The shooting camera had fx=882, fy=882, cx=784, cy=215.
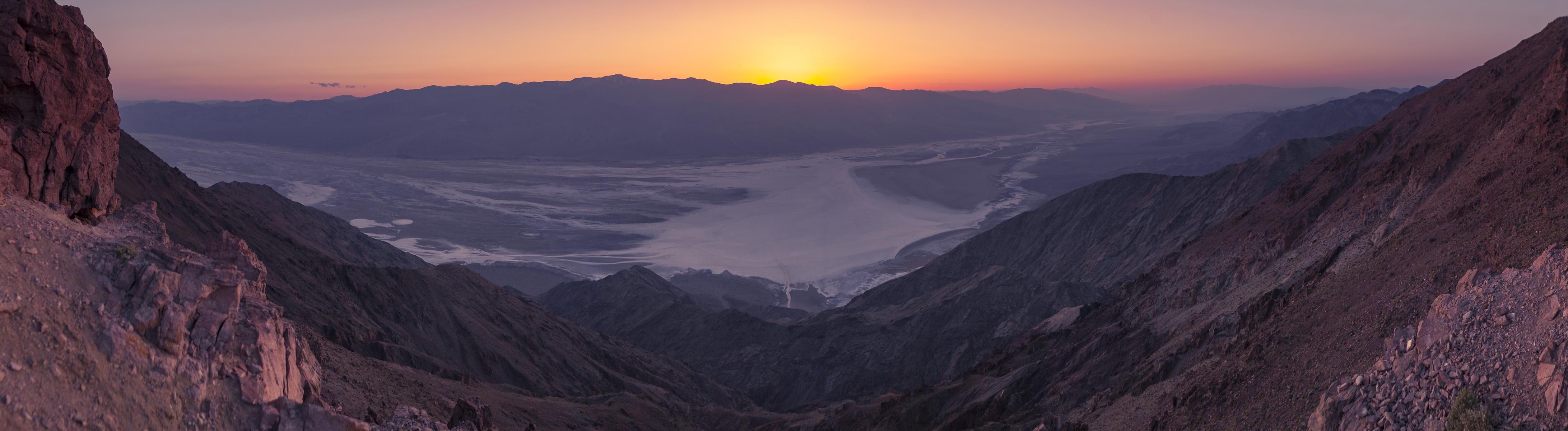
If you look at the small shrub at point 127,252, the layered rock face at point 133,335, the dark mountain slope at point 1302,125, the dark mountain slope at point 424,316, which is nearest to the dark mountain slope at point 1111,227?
the dark mountain slope at point 424,316

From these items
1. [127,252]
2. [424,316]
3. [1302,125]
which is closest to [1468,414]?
[127,252]

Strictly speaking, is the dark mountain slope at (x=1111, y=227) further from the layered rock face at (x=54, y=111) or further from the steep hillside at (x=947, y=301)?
the layered rock face at (x=54, y=111)

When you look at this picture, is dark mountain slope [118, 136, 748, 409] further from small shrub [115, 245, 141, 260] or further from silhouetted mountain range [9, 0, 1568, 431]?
small shrub [115, 245, 141, 260]

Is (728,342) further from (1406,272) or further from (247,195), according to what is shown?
(1406,272)

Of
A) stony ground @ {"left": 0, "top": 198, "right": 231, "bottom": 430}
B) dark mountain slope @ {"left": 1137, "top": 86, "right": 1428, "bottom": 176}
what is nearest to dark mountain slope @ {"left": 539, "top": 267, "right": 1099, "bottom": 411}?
stony ground @ {"left": 0, "top": 198, "right": 231, "bottom": 430}

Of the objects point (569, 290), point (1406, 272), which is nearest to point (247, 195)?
point (569, 290)

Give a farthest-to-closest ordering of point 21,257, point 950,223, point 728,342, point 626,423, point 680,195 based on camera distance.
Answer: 1. point 680,195
2. point 950,223
3. point 728,342
4. point 626,423
5. point 21,257

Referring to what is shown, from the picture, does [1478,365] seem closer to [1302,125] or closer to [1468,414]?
[1468,414]
